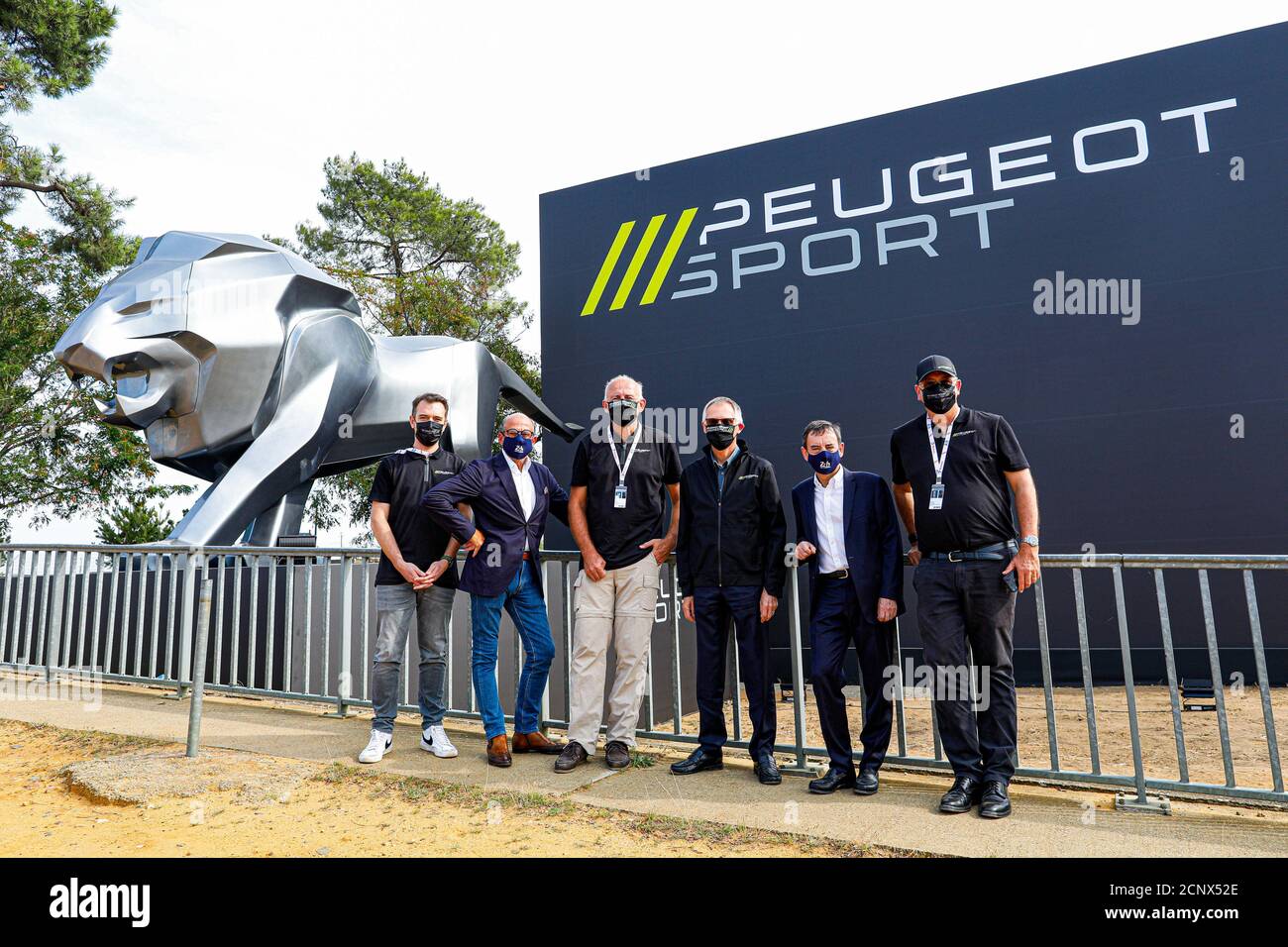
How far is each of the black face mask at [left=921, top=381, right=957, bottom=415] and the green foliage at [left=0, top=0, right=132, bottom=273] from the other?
1540cm

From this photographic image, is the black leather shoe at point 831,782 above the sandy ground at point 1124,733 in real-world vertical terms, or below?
above

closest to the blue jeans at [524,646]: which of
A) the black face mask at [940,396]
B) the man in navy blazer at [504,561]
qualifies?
the man in navy blazer at [504,561]

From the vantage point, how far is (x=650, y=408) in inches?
432

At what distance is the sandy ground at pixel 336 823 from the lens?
2836 mm

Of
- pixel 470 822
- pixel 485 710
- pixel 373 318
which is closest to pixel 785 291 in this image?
pixel 485 710

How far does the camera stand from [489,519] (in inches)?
157

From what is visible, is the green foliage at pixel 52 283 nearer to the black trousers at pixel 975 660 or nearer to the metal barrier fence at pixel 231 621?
the metal barrier fence at pixel 231 621

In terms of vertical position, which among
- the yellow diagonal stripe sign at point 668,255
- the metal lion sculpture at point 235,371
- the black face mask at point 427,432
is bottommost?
the black face mask at point 427,432

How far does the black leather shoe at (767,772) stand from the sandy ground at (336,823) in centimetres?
64

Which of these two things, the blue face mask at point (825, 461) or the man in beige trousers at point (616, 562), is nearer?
the blue face mask at point (825, 461)

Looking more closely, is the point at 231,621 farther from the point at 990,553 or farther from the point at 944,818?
the point at 990,553
